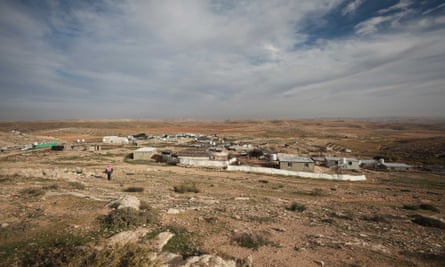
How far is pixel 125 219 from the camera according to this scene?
316 inches

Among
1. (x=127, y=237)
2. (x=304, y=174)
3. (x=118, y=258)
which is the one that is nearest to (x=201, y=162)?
(x=304, y=174)

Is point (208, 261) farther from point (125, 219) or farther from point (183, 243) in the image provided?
point (125, 219)

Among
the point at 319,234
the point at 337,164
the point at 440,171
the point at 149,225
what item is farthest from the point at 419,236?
the point at 440,171

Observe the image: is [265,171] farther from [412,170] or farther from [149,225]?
[412,170]

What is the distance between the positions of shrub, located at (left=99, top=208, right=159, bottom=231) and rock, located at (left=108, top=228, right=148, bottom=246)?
1.94ft

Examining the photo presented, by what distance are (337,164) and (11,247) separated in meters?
41.5

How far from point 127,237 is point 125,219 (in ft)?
4.18

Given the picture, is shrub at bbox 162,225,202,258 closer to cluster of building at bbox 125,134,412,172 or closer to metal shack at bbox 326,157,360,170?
cluster of building at bbox 125,134,412,172

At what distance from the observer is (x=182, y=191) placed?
50.9 feet

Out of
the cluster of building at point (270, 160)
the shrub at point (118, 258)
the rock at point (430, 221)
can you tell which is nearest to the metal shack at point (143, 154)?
the cluster of building at point (270, 160)

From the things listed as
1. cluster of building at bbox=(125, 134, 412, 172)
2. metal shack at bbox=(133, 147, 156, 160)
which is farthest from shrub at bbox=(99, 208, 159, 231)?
metal shack at bbox=(133, 147, 156, 160)

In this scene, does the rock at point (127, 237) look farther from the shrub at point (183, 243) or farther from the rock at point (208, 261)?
the rock at point (208, 261)

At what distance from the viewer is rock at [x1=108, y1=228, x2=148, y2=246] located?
655 cm

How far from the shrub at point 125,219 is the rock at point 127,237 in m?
0.59
